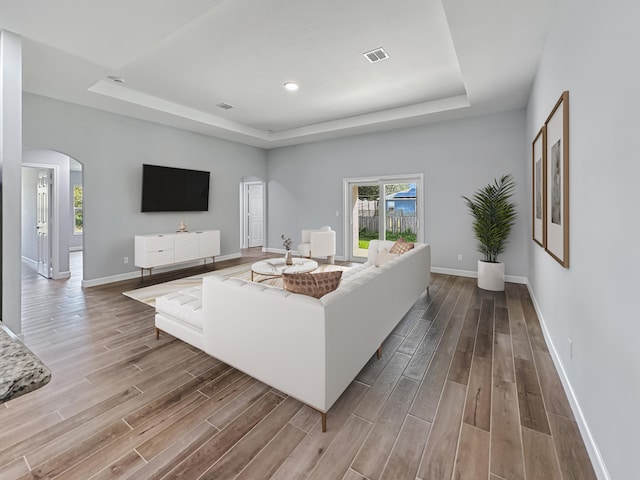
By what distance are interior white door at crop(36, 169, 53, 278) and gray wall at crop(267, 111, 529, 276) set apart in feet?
16.4

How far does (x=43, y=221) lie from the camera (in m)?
5.86

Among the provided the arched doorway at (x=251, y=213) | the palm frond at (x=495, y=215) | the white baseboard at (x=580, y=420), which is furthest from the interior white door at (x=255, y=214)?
the white baseboard at (x=580, y=420)

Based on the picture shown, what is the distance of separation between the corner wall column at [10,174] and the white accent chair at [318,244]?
4446mm

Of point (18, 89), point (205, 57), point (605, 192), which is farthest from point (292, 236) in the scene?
point (605, 192)

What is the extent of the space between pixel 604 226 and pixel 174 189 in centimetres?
646

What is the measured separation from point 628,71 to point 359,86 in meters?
3.79

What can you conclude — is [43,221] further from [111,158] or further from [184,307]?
[184,307]

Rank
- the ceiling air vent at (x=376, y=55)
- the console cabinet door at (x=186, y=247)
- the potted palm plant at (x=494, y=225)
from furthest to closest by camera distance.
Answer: the console cabinet door at (x=186, y=247), the potted palm plant at (x=494, y=225), the ceiling air vent at (x=376, y=55)

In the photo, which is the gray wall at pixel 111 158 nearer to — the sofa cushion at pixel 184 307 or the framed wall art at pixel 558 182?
the sofa cushion at pixel 184 307

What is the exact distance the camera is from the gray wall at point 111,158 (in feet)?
14.9

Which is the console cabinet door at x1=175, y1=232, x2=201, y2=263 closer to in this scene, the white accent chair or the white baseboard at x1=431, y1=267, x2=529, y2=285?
the white accent chair

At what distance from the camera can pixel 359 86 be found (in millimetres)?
4574

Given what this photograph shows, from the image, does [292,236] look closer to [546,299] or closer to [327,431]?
[546,299]

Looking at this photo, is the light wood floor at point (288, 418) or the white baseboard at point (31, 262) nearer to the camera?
the light wood floor at point (288, 418)
